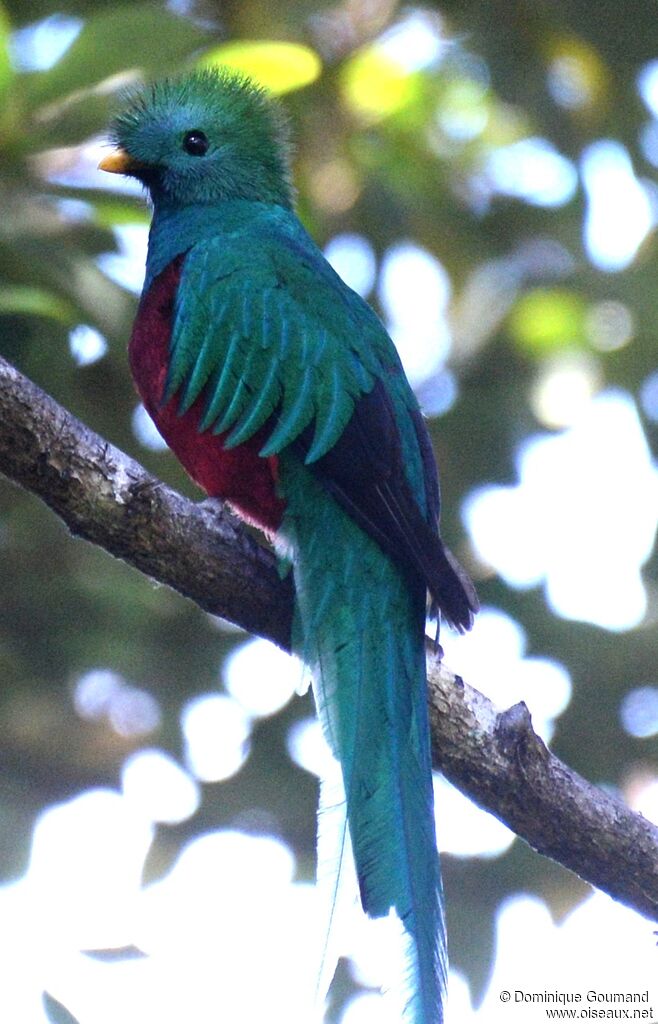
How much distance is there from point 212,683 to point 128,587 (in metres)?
0.40

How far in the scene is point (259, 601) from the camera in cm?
301

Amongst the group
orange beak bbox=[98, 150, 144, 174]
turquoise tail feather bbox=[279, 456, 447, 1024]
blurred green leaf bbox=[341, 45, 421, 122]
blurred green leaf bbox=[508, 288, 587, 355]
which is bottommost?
turquoise tail feather bbox=[279, 456, 447, 1024]

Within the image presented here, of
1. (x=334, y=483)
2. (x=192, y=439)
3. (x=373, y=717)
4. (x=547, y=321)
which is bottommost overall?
(x=373, y=717)

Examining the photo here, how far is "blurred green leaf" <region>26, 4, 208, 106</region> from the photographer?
3854 mm

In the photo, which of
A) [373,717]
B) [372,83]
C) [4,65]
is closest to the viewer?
[373,717]

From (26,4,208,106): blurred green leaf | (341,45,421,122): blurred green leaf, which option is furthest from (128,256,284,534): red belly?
(341,45,421,122): blurred green leaf

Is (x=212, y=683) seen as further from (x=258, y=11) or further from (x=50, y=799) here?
(x=258, y=11)

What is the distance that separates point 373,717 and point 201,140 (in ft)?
6.32

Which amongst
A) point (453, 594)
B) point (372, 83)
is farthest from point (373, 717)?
point (372, 83)

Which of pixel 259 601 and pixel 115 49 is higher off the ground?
pixel 115 49

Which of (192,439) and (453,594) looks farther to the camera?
(192,439)

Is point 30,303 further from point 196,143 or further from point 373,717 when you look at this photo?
point 373,717

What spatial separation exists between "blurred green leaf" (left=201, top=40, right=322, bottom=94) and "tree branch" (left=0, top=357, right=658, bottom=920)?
5.59ft

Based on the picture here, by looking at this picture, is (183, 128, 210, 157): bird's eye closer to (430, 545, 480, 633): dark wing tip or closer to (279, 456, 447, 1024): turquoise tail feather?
(279, 456, 447, 1024): turquoise tail feather
